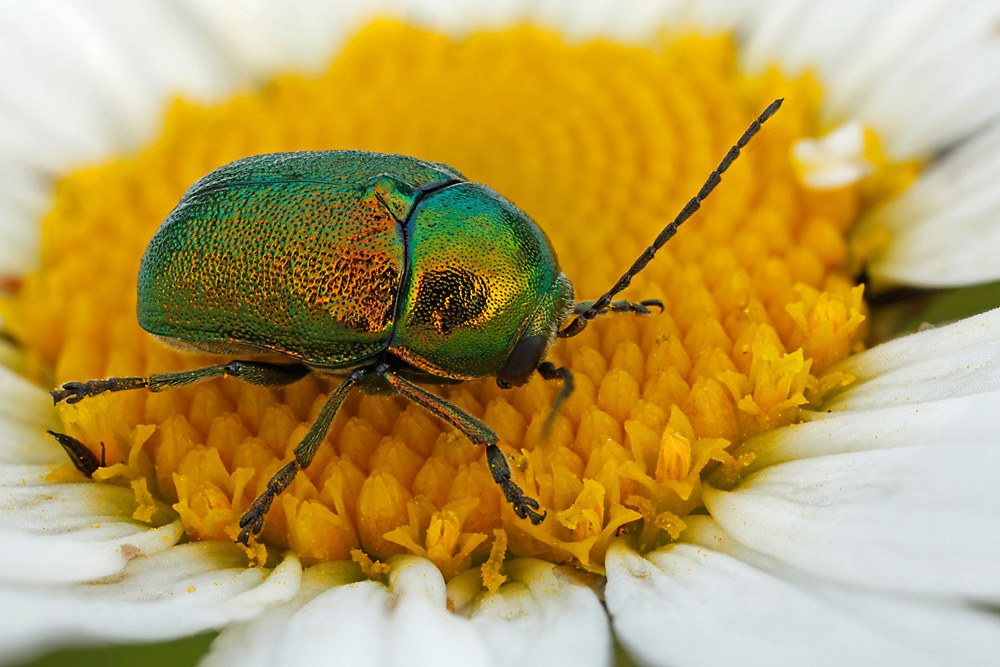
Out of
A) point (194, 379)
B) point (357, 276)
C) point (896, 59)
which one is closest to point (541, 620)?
point (357, 276)

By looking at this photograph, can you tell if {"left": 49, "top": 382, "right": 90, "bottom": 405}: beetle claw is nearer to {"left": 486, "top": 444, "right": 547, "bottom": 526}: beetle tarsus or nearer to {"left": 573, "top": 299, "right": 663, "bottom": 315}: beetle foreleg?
{"left": 486, "top": 444, "right": 547, "bottom": 526}: beetle tarsus

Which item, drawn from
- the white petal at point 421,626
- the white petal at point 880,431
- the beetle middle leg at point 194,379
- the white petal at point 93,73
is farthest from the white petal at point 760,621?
the white petal at point 93,73

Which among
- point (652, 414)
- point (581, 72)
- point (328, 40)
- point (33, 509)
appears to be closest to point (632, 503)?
point (652, 414)

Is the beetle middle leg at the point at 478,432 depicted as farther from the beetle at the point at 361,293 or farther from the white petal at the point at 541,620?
the white petal at the point at 541,620

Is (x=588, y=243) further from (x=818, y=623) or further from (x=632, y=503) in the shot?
(x=818, y=623)

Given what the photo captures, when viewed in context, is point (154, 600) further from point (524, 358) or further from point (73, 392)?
point (524, 358)
